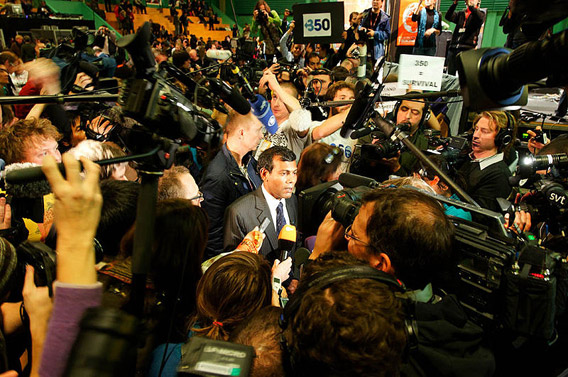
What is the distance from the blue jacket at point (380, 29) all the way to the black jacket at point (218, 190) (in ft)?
17.4

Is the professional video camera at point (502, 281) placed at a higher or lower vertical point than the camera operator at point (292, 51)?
lower

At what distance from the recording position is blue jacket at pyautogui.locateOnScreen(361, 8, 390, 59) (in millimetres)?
→ 6741

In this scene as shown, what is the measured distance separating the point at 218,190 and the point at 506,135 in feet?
7.83

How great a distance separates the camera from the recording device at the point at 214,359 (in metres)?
0.80

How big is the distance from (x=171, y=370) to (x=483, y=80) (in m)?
1.29

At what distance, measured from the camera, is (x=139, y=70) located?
0.86 metres

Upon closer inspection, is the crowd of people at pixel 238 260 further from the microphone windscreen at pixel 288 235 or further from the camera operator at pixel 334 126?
the camera operator at pixel 334 126

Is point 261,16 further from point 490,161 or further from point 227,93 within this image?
point 227,93

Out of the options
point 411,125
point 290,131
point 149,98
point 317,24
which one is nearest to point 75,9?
point 317,24

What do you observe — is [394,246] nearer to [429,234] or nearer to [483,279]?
[429,234]

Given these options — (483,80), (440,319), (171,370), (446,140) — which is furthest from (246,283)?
(446,140)

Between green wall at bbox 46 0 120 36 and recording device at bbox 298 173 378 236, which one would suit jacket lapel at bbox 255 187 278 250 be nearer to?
recording device at bbox 298 173 378 236

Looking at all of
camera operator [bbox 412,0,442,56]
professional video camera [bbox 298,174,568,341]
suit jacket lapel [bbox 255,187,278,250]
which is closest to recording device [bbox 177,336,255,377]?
professional video camera [bbox 298,174,568,341]

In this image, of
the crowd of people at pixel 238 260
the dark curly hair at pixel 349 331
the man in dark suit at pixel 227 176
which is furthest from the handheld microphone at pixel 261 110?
the dark curly hair at pixel 349 331
